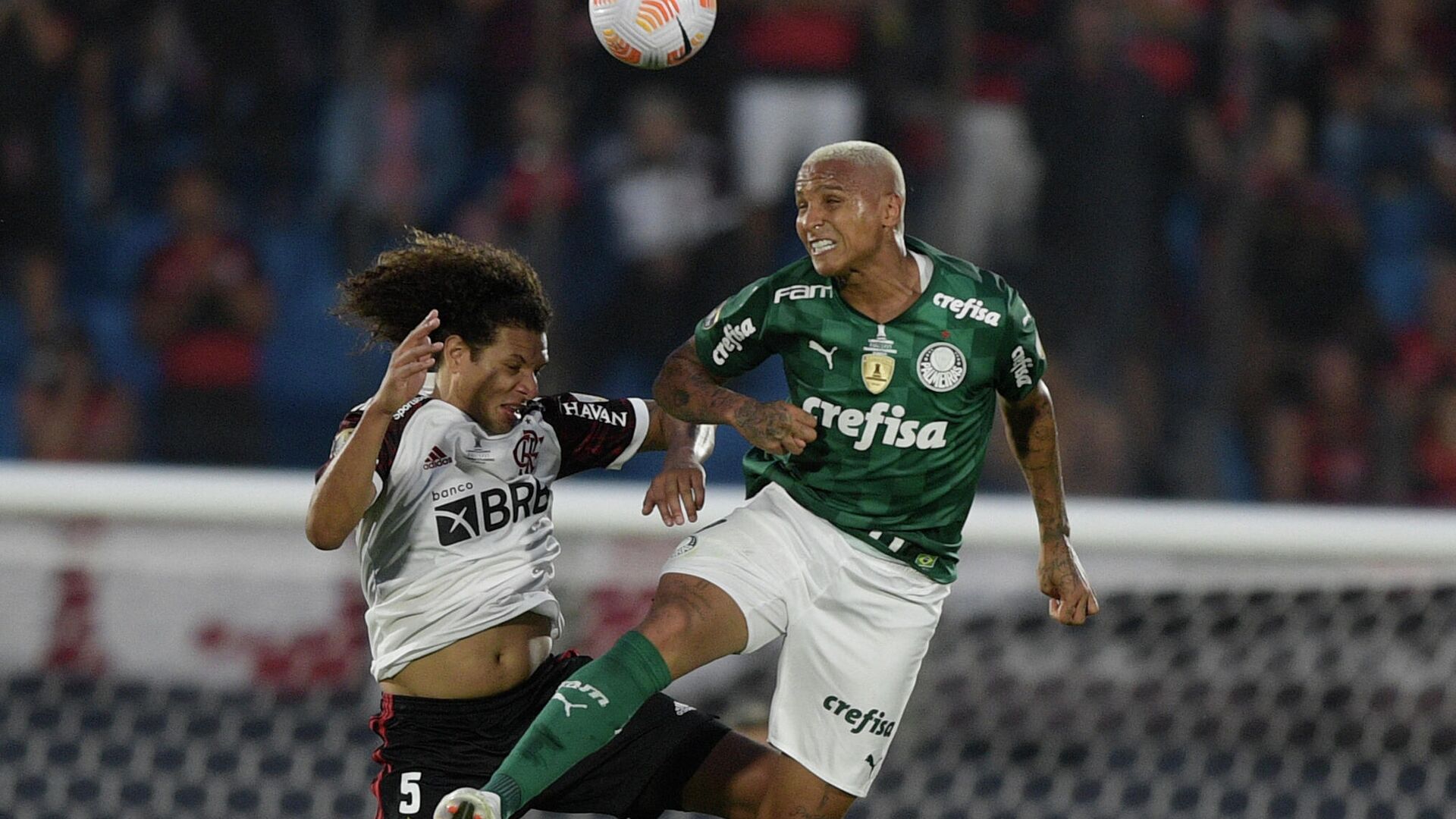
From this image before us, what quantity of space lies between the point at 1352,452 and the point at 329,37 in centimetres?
446

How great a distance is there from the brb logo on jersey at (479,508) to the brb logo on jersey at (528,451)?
0.02 metres

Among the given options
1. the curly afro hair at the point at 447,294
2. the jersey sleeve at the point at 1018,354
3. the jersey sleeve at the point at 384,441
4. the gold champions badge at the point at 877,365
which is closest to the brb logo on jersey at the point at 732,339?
the gold champions badge at the point at 877,365

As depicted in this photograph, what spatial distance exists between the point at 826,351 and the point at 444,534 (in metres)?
0.78

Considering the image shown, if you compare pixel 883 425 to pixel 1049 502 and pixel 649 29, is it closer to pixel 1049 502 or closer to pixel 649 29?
pixel 1049 502

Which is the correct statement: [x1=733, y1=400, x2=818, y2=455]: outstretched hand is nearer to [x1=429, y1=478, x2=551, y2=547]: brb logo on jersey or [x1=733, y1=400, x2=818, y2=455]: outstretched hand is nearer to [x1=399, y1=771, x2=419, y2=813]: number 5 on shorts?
[x1=429, y1=478, x2=551, y2=547]: brb logo on jersey

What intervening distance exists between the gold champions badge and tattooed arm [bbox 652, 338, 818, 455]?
146 mm

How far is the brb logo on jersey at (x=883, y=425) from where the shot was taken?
3.21 metres

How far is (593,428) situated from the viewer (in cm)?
345

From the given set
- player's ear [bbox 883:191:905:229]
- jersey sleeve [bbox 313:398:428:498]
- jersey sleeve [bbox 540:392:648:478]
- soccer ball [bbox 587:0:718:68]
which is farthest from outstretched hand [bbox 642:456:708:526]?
soccer ball [bbox 587:0:718:68]

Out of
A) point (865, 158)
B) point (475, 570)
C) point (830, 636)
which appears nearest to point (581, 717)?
point (475, 570)

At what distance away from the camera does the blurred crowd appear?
6828 millimetres

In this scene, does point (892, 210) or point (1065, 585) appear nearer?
point (892, 210)

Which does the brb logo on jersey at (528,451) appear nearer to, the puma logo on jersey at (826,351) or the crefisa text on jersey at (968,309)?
the puma logo on jersey at (826,351)

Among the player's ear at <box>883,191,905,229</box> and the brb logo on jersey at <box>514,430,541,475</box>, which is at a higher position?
the player's ear at <box>883,191,905,229</box>
